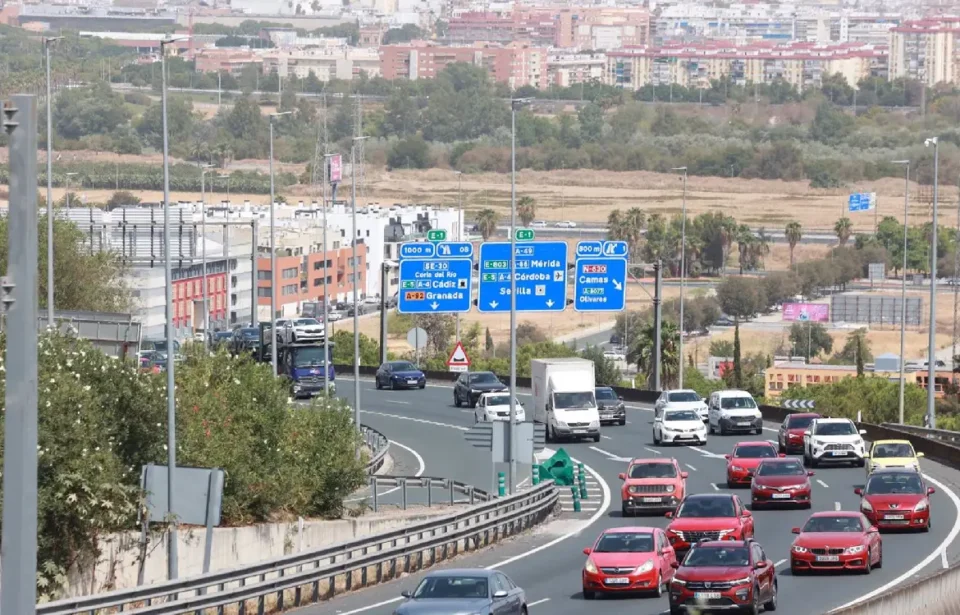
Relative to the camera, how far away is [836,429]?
4981 centimetres

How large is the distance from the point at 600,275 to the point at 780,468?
22779 mm

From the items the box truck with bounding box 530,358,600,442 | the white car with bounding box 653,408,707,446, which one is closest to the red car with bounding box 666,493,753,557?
the white car with bounding box 653,408,707,446

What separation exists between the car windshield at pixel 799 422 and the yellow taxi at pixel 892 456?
23.4ft

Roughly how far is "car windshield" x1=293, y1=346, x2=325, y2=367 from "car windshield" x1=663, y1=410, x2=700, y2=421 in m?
16.8

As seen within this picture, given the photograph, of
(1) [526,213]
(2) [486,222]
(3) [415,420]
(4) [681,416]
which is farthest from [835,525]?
(1) [526,213]

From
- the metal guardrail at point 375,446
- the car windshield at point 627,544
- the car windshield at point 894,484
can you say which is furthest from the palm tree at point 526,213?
the car windshield at point 627,544

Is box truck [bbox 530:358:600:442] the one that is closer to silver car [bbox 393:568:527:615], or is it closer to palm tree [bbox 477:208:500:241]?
silver car [bbox 393:568:527:615]

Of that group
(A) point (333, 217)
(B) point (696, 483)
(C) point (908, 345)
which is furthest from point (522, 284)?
(A) point (333, 217)

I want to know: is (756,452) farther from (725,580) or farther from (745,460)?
(725,580)

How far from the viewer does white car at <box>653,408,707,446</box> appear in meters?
55.6

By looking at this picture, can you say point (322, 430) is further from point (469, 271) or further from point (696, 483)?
point (469, 271)

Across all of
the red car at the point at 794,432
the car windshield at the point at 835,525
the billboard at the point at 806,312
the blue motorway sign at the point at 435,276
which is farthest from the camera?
the billboard at the point at 806,312

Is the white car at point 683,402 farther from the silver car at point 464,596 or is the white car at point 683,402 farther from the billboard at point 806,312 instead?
the billboard at point 806,312

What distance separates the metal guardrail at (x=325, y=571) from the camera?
974 inches
